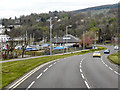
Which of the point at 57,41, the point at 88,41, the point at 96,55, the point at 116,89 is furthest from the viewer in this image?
the point at 57,41

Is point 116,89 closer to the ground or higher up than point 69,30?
closer to the ground

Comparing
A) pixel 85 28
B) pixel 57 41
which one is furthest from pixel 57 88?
pixel 85 28

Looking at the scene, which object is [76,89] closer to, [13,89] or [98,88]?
[98,88]

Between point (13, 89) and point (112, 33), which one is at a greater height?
point (112, 33)

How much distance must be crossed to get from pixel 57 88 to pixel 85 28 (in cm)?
13996

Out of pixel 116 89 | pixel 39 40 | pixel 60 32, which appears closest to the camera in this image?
pixel 116 89

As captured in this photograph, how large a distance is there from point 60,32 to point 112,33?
3627cm

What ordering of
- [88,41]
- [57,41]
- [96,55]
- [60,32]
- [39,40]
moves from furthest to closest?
[60,32], [39,40], [57,41], [88,41], [96,55]

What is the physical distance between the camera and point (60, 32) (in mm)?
145250

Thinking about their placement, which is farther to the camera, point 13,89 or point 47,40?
point 47,40

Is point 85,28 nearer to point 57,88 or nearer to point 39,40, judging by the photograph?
point 39,40

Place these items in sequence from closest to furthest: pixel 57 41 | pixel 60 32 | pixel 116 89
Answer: pixel 116 89, pixel 57 41, pixel 60 32

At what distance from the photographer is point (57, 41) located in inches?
4683

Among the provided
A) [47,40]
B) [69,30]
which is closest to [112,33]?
[69,30]
